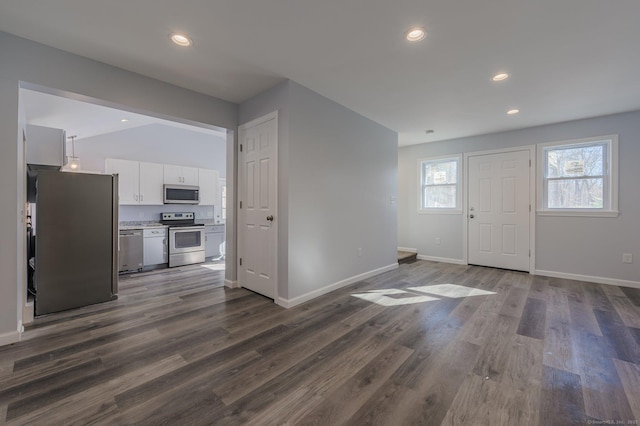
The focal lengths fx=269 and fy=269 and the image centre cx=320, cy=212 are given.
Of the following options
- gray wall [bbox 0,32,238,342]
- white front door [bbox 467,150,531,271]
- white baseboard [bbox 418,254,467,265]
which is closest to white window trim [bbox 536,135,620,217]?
white front door [bbox 467,150,531,271]

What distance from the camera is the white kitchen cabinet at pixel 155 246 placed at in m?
5.02

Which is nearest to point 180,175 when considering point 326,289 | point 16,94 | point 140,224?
point 140,224

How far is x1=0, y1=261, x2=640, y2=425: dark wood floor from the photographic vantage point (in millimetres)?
1533

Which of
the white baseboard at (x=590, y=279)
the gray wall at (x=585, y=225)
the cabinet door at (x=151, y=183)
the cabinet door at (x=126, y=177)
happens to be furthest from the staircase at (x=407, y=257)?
the cabinet door at (x=126, y=177)

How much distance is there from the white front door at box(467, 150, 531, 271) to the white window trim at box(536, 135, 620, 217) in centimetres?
17

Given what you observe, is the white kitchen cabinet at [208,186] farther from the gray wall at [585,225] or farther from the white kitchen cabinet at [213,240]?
the gray wall at [585,225]

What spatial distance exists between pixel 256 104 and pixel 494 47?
105 inches

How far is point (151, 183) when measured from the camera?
18.4ft

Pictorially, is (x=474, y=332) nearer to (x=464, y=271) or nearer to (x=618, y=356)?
(x=618, y=356)

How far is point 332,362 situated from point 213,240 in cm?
494

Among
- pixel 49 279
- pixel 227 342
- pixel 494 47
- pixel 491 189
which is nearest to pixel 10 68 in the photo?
pixel 49 279

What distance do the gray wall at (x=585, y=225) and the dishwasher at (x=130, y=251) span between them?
5953 millimetres

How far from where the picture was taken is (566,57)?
256 cm

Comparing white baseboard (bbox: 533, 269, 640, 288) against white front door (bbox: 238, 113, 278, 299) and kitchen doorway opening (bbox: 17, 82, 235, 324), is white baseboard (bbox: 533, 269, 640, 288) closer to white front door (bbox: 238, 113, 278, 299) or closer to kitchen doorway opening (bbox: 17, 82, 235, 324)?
white front door (bbox: 238, 113, 278, 299)
